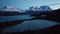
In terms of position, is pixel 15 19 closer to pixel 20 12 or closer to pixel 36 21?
pixel 20 12

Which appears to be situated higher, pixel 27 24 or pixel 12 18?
pixel 12 18

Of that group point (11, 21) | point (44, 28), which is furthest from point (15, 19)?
point (44, 28)

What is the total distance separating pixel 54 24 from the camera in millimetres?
2400

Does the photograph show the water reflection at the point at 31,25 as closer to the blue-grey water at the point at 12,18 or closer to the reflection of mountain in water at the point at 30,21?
the reflection of mountain in water at the point at 30,21

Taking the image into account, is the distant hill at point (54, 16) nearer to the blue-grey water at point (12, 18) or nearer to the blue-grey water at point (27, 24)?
the blue-grey water at point (27, 24)

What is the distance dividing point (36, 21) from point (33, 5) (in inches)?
13.0

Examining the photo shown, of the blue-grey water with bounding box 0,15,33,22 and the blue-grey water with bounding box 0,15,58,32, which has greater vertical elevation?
the blue-grey water with bounding box 0,15,33,22

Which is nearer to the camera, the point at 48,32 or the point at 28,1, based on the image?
the point at 48,32

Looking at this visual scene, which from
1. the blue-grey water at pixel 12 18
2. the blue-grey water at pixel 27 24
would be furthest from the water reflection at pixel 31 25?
the blue-grey water at pixel 12 18

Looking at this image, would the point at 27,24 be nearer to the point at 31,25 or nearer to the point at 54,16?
the point at 31,25

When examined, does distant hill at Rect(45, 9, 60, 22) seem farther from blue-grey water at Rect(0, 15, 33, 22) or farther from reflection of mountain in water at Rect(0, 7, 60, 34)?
blue-grey water at Rect(0, 15, 33, 22)

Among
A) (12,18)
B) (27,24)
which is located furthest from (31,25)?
(12,18)

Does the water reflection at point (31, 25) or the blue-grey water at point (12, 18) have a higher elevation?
the blue-grey water at point (12, 18)

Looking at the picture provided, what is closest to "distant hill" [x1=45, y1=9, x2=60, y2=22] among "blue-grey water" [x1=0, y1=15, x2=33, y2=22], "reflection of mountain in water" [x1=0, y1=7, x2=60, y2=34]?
"reflection of mountain in water" [x1=0, y1=7, x2=60, y2=34]
